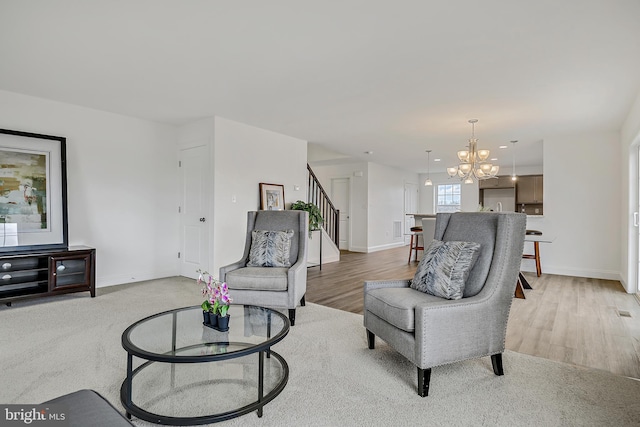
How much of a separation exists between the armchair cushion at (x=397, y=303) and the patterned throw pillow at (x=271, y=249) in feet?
4.13

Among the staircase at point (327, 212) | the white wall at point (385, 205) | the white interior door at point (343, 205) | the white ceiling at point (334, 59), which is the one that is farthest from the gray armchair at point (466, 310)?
the white interior door at point (343, 205)

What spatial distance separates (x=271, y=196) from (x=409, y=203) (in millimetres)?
6452

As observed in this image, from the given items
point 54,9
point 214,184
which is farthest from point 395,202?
point 54,9

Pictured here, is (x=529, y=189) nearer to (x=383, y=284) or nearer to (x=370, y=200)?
(x=370, y=200)

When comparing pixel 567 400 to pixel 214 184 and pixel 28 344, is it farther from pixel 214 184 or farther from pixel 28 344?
pixel 214 184

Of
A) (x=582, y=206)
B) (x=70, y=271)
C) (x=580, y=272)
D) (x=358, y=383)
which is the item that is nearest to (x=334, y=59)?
(x=358, y=383)

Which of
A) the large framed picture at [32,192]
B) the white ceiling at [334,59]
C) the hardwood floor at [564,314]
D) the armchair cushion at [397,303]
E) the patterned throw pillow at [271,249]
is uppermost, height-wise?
the white ceiling at [334,59]

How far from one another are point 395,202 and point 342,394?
27.9 feet

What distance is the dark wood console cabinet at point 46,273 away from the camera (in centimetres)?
369

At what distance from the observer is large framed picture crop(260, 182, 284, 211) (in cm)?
559

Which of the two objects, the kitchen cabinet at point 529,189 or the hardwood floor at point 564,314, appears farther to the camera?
the kitchen cabinet at point 529,189

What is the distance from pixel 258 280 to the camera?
10.6ft

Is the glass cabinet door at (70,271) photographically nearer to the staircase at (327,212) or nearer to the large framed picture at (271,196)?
the large framed picture at (271,196)

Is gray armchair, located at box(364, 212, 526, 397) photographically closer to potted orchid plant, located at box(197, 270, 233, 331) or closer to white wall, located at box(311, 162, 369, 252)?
potted orchid plant, located at box(197, 270, 233, 331)
